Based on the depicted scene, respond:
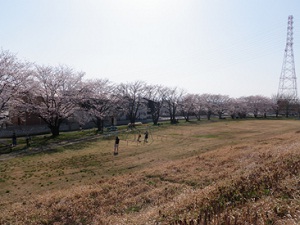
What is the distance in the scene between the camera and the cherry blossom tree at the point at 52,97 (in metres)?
31.0

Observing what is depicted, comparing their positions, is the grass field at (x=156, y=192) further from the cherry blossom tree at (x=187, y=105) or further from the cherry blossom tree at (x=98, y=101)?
the cherry blossom tree at (x=187, y=105)

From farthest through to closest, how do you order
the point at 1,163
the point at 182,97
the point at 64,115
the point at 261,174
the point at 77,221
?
the point at 182,97 < the point at 64,115 < the point at 1,163 < the point at 261,174 < the point at 77,221

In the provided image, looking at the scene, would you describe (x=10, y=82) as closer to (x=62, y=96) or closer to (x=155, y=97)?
(x=62, y=96)

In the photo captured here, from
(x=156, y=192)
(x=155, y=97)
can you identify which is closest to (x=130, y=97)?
(x=155, y=97)

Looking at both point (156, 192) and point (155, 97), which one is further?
point (155, 97)

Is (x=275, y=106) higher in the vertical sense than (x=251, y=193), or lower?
higher

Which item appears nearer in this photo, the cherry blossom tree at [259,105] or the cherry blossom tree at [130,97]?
the cherry blossom tree at [130,97]

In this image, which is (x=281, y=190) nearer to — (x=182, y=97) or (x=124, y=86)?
(x=124, y=86)

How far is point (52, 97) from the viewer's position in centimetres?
3266

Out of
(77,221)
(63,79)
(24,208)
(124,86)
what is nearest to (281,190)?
(77,221)

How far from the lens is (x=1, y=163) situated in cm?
1888

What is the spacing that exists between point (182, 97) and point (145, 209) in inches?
2595

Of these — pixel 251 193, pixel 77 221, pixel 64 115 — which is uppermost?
pixel 64 115

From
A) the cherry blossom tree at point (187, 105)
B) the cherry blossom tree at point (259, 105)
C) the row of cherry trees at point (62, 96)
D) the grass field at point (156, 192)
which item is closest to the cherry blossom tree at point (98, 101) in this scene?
the row of cherry trees at point (62, 96)
